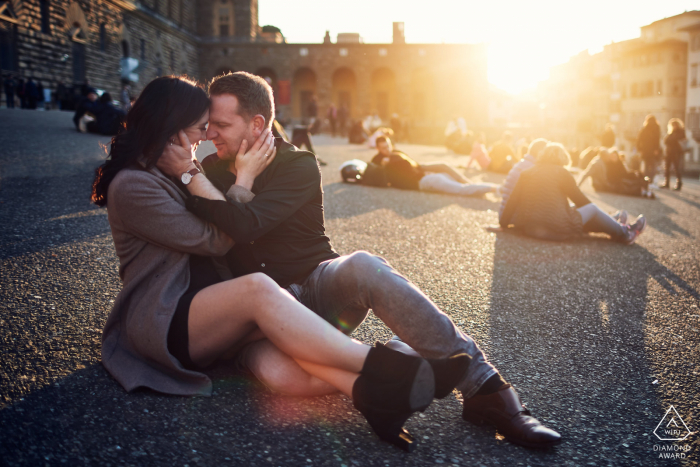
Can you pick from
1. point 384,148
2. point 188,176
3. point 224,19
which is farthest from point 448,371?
point 224,19

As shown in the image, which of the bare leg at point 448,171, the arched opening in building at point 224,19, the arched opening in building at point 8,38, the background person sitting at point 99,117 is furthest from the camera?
the arched opening in building at point 224,19

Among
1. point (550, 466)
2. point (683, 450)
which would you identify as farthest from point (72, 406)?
point (683, 450)

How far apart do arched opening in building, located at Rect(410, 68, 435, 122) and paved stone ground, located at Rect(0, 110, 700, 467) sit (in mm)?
43306

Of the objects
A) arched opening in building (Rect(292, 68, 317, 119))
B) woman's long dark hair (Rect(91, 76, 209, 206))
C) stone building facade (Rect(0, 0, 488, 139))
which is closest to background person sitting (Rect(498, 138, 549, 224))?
woman's long dark hair (Rect(91, 76, 209, 206))

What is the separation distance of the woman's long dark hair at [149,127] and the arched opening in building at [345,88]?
154 ft

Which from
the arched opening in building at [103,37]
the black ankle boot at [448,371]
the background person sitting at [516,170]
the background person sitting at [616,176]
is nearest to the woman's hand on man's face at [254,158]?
the black ankle boot at [448,371]

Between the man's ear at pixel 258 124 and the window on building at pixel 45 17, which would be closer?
the man's ear at pixel 258 124

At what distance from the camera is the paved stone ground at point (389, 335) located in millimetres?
2025

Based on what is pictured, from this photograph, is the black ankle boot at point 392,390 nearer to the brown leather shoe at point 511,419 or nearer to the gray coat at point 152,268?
the brown leather shoe at point 511,419

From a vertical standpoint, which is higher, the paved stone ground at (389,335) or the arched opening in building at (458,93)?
the arched opening in building at (458,93)

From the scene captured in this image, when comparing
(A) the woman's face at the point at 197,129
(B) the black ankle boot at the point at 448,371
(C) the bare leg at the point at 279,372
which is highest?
(A) the woman's face at the point at 197,129

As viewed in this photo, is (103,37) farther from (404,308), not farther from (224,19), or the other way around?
(404,308)

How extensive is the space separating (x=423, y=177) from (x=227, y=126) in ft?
25.4

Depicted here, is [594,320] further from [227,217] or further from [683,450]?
[227,217]
